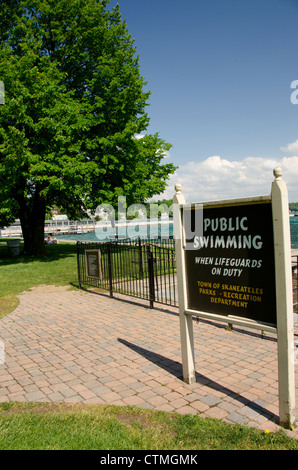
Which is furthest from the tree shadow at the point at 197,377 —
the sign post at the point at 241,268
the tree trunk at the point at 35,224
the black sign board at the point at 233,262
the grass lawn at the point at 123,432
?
the tree trunk at the point at 35,224

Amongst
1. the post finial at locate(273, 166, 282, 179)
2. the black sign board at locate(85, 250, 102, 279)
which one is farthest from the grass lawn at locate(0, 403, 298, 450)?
the black sign board at locate(85, 250, 102, 279)

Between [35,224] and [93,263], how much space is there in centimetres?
1187

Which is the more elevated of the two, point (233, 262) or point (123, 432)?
point (233, 262)

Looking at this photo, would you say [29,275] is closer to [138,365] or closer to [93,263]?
[93,263]

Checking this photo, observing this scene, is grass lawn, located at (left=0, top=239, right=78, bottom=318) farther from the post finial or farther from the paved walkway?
the post finial

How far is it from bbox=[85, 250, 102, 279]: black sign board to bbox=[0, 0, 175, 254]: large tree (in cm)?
623

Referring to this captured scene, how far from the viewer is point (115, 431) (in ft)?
10.5

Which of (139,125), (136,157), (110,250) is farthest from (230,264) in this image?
(139,125)

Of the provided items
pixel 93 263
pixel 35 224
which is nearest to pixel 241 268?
pixel 93 263

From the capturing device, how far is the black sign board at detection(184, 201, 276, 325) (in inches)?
136

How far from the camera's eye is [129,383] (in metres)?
4.40

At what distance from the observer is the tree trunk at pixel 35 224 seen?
20.9 metres

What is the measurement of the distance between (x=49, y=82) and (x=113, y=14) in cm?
928

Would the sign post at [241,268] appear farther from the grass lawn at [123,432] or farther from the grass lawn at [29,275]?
the grass lawn at [29,275]
